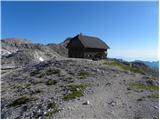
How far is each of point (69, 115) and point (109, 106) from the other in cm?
382

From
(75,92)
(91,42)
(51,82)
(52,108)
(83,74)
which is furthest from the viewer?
(91,42)

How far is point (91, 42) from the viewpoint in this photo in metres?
61.1

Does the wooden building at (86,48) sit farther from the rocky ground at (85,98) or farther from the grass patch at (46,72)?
the rocky ground at (85,98)

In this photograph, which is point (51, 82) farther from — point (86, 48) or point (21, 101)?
point (86, 48)

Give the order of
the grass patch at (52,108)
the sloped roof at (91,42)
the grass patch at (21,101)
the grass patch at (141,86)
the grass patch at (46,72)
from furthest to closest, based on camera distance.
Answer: the sloped roof at (91,42) → the grass patch at (46,72) → the grass patch at (141,86) → the grass patch at (21,101) → the grass patch at (52,108)

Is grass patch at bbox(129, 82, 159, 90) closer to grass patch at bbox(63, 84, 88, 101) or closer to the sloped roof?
grass patch at bbox(63, 84, 88, 101)

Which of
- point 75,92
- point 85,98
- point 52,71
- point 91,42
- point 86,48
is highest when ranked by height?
point 91,42

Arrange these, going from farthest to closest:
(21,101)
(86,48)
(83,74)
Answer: (86,48) < (83,74) < (21,101)

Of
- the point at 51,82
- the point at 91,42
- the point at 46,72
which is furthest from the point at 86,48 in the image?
the point at 51,82

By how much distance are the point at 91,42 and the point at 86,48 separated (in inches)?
121

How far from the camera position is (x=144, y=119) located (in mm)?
17000

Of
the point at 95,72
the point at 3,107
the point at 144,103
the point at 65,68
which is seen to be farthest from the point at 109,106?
the point at 65,68

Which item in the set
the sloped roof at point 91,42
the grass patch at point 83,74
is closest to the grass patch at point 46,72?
the grass patch at point 83,74

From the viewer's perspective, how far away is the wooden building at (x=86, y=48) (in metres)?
58.9
